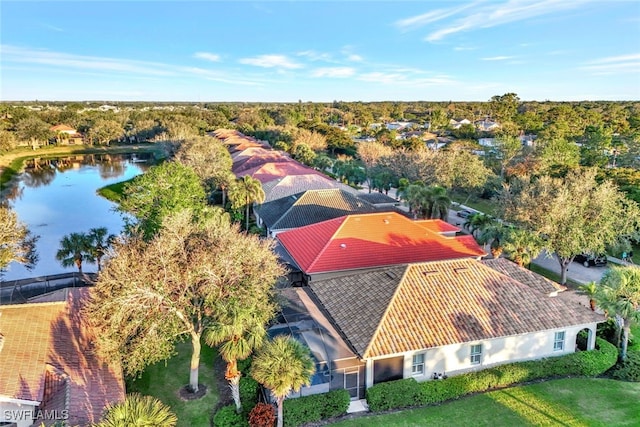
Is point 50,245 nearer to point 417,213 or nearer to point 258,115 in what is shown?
point 417,213

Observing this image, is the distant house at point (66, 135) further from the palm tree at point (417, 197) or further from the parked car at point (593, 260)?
the parked car at point (593, 260)

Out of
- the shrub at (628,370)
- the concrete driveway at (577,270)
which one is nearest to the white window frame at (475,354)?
the shrub at (628,370)

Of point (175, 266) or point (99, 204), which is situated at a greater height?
point (175, 266)

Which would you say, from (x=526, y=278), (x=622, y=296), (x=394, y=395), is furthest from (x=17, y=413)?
(x=622, y=296)

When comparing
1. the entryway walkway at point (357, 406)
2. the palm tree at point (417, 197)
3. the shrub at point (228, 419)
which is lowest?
the entryway walkway at point (357, 406)

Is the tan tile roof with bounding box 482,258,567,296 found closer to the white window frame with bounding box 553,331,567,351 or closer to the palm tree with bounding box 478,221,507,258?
the white window frame with bounding box 553,331,567,351

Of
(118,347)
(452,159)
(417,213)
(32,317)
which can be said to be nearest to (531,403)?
(118,347)
